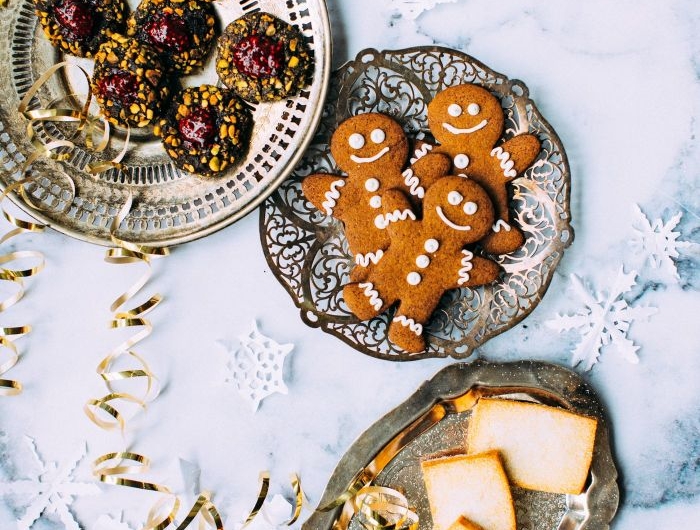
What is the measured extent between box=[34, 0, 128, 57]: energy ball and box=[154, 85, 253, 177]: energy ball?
0.26 metres

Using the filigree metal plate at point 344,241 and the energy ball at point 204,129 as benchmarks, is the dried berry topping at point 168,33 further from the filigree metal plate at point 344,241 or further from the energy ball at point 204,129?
the filigree metal plate at point 344,241

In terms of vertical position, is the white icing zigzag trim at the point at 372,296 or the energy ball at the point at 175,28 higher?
the energy ball at the point at 175,28

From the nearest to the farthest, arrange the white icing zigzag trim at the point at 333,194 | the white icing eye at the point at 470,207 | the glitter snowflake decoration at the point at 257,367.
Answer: the white icing eye at the point at 470,207 < the white icing zigzag trim at the point at 333,194 < the glitter snowflake decoration at the point at 257,367

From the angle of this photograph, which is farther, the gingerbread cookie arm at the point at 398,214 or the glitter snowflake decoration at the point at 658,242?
the glitter snowflake decoration at the point at 658,242

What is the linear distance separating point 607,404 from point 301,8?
1.33 metres

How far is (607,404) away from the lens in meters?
1.79

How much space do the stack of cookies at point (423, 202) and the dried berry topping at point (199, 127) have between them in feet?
0.89

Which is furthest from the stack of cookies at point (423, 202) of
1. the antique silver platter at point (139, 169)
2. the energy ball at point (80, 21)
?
the energy ball at point (80, 21)

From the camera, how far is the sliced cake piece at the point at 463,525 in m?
1.65

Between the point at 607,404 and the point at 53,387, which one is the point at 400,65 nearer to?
the point at 607,404

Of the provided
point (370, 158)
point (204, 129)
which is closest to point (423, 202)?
point (370, 158)

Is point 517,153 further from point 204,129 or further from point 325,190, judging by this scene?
point 204,129

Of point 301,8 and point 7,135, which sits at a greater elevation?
point 301,8

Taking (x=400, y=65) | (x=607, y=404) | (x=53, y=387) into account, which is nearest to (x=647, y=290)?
(x=607, y=404)
